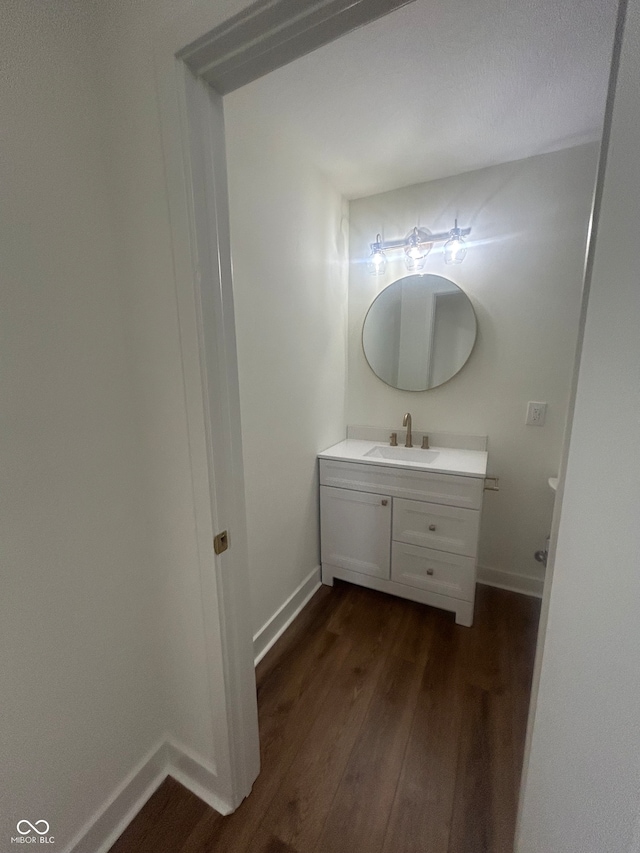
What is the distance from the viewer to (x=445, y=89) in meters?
1.23

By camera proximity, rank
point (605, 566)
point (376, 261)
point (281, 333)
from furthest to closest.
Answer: point (376, 261) < point (281, 333) < point (605, 566)

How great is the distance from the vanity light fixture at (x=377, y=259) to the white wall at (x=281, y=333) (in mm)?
177

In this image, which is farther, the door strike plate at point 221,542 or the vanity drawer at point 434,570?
the vanity drawer at point 434,570

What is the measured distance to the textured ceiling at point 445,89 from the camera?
1.00 metres

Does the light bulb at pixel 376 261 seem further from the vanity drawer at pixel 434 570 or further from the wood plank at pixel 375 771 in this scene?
the wood plank at pixel 375 771

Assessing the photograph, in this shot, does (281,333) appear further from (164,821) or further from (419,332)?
(164,821)

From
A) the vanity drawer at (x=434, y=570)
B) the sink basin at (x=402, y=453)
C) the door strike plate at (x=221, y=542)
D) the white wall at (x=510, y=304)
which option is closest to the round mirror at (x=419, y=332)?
the white wall at (x=510, y=304)

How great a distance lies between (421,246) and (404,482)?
1.34 m

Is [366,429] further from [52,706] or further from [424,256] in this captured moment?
[52,706]

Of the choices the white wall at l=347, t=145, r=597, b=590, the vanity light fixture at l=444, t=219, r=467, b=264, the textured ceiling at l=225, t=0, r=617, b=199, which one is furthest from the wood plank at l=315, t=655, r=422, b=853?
the textured ceiling at l=225, t=0, r=617, b=199

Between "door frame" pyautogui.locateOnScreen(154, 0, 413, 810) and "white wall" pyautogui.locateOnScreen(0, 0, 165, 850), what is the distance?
216 mm

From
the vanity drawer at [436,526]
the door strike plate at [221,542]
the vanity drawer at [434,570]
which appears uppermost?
the door strike plate at [221,542]

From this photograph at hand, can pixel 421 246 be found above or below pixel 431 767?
above

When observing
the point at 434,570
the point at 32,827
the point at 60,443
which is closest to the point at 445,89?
the point at 60,443
